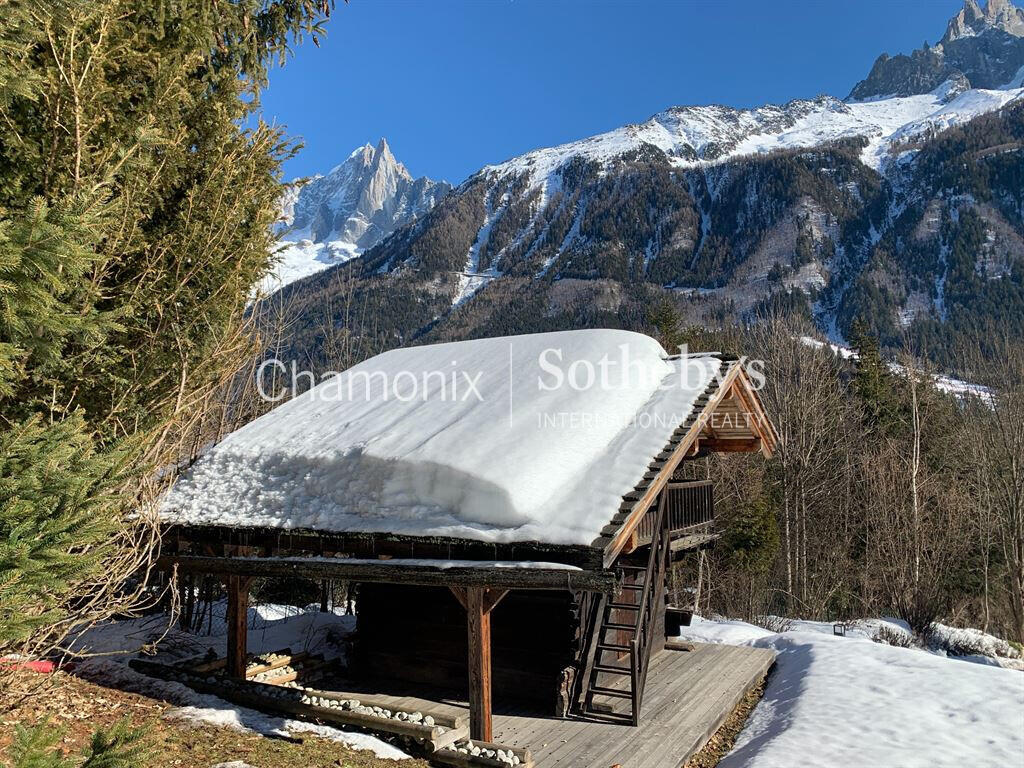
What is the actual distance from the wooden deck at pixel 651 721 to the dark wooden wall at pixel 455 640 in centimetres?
41

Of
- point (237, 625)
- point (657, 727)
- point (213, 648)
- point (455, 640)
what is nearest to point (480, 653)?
point (657, 727)

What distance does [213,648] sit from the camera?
12219 mm

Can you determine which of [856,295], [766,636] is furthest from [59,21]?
[856,295]

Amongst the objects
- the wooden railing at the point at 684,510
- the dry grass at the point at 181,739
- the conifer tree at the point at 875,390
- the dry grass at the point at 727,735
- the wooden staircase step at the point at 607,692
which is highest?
the conifer tree at the point at 875,390

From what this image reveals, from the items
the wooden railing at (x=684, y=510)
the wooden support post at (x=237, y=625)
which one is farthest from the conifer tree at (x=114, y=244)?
the wooden railing at (x=684, y=510)

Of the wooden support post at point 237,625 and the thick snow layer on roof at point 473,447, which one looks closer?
the thick snow layer on roof at point 473,447

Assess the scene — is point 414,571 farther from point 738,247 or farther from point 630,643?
point 738,247

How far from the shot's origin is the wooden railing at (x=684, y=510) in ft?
34.1

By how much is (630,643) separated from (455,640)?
3.44 metres

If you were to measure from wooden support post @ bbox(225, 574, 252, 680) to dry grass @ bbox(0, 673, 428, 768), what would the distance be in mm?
1313

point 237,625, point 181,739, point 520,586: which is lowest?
point 181,739

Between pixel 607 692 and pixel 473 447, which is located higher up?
pixel 473 447

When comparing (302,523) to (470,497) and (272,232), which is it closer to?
(470,497)

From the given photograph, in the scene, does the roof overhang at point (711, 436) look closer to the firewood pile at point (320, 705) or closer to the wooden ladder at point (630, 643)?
the wooden ladder at point (630, 643)
